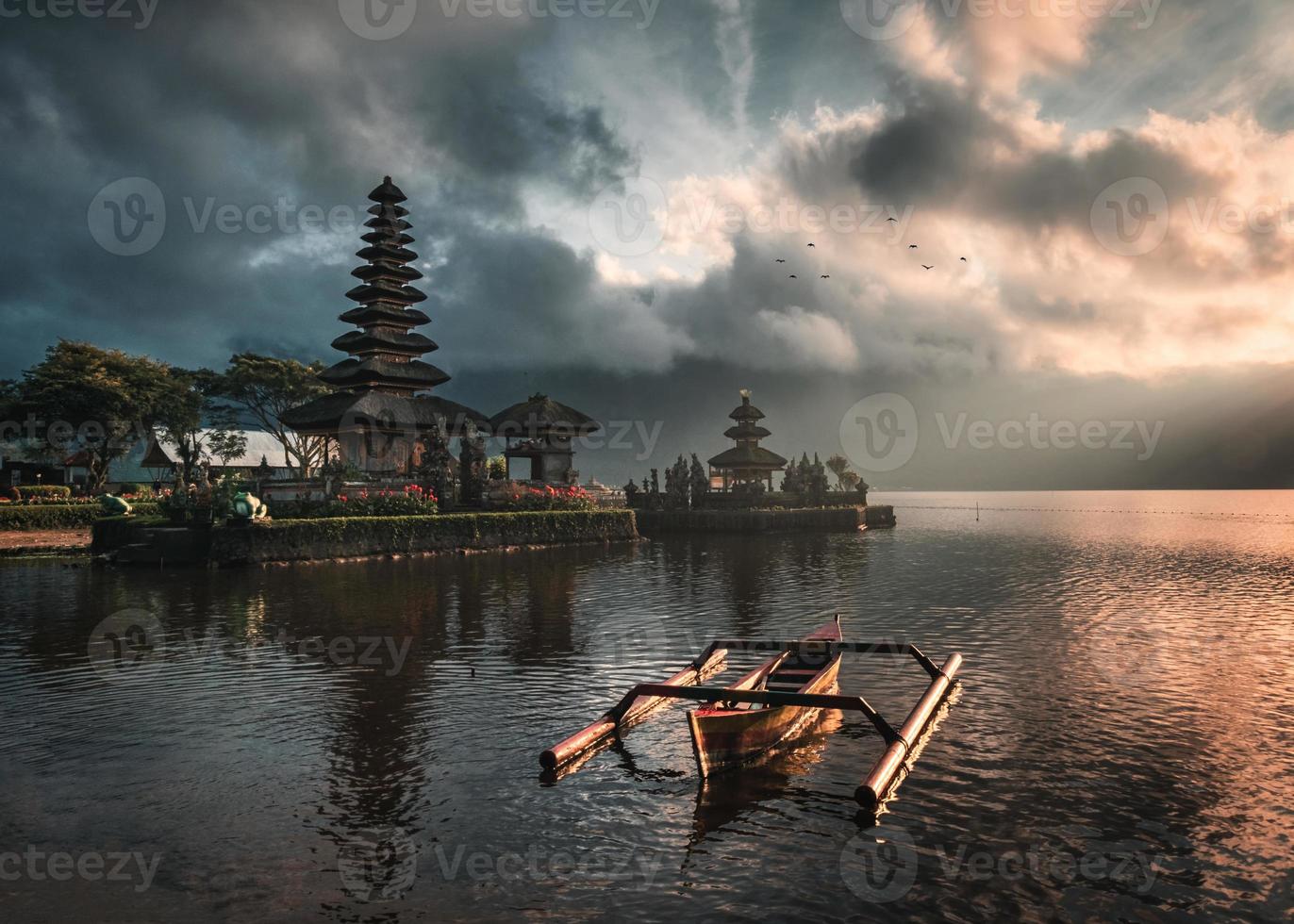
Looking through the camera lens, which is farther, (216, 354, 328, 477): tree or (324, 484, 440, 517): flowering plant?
(216, 354, 328, 477): tree

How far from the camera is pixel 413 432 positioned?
175 ft

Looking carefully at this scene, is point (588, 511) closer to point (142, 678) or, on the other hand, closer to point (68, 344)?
point (142, 678)

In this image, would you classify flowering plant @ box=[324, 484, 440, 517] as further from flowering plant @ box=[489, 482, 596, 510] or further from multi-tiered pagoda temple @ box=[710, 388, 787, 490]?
multi-tiered pagoda temple @ box=[710, 388, 787, 490]

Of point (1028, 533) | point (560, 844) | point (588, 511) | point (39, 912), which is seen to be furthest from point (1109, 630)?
point (1028, 533)

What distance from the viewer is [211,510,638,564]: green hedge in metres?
33.0

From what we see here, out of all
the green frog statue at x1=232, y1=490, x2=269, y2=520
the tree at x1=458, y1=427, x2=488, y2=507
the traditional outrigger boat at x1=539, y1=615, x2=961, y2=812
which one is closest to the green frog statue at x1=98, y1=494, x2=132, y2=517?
the green frog statue at x1=232, y1=490, x2=269, y2=520

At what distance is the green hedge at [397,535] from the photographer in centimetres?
3297

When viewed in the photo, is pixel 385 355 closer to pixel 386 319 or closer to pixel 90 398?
pixel 386 319

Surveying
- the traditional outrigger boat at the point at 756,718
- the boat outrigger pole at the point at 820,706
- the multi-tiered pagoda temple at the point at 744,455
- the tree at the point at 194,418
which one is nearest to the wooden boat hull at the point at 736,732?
the traditional outrigger boat at the point at 756,718

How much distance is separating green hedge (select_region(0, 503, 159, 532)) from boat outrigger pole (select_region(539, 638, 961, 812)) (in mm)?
38194

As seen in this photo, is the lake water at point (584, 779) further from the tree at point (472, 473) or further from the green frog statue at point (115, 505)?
the tree at point (472, 473)

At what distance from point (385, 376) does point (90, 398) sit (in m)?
19.4

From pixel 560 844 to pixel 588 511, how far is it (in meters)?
41.8

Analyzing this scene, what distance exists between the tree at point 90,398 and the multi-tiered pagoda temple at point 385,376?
40.2ft
